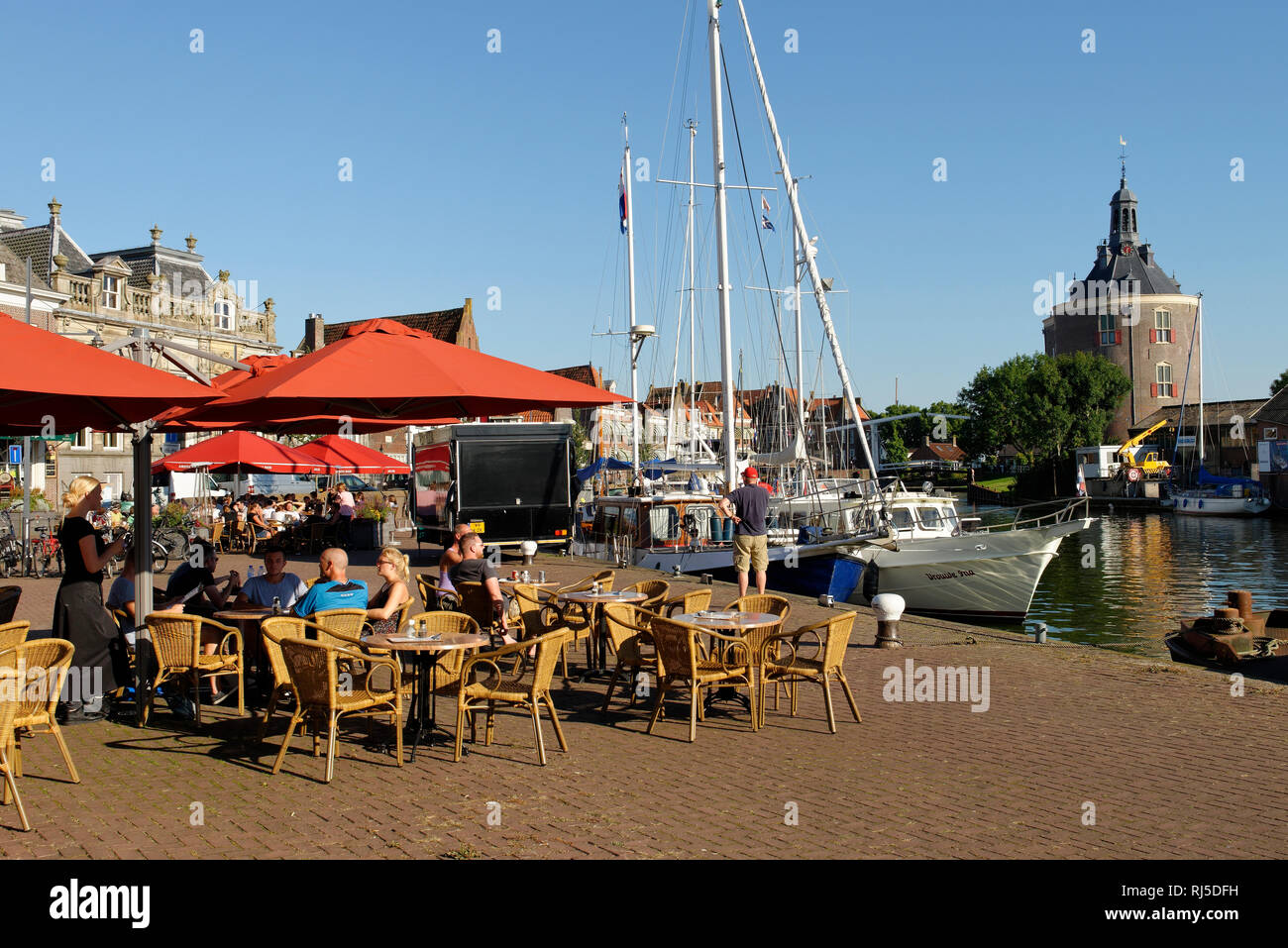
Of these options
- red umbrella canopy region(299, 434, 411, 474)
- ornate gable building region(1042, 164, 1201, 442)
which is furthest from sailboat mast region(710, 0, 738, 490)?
ornate gable building region(1042, 164, 1201, 442)

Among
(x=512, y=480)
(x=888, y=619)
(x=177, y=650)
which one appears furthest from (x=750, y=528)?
(x=512, y=480)

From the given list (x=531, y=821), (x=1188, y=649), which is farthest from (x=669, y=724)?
(x=1188, y=649)

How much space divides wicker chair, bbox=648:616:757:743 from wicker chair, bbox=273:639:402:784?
2.13 metres

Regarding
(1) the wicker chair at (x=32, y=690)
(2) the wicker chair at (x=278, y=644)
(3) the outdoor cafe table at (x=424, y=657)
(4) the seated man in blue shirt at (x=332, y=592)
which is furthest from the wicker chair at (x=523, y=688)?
(1) the wicker chair at (x=32, y=690)

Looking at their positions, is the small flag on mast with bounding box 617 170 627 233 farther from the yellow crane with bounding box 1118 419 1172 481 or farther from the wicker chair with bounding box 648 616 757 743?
the yellow crane with bounding box 1118 419 1172 481

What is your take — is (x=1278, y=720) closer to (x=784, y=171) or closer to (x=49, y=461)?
(x=784, y=171)

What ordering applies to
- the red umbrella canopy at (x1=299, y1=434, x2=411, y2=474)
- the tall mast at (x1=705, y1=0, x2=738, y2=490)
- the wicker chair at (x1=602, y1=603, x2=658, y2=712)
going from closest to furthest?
1. the wicker chair at (x1=602, y1=603, x2=658, y2=712)
2. the tall mast at (x1=705, y1=0, x2=738, y2=490)
3. the red umbrella canopy at (x1=299, y1=434, x2=411, y2=474)

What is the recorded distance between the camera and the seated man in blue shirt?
27.1 ft

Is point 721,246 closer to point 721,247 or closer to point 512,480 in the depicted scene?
point 721,247

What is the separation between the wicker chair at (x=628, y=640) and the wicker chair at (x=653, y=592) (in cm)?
35

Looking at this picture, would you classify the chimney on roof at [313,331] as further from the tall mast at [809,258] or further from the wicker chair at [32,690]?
the wicker chair at [32,690]

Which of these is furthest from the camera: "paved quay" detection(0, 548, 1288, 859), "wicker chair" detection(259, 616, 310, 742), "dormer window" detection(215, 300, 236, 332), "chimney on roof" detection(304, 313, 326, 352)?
"chimney on roof" detection(304, 313, 326, 352)

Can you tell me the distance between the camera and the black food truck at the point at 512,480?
23188 mm

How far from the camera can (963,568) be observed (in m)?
22.3
